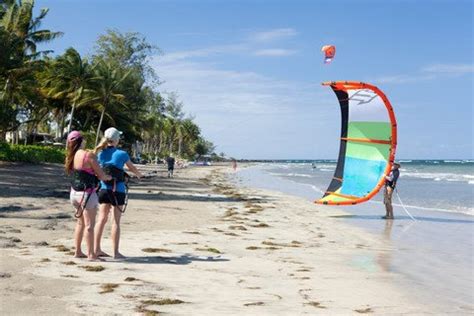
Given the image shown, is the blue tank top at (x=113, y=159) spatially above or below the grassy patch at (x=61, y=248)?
above

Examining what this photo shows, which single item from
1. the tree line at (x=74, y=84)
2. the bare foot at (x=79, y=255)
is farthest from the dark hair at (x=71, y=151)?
the tree line at (x=74, y=84)

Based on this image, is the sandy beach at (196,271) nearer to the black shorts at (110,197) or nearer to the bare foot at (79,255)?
the bare foot at (79,255)

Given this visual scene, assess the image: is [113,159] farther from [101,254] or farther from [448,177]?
[448,177]

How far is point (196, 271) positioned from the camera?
23.7 ft

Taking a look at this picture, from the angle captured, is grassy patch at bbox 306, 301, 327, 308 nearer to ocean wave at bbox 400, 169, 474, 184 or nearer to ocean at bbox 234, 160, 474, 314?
ocean at bbox 234, 160, 474, 314

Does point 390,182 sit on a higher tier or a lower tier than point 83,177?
lower

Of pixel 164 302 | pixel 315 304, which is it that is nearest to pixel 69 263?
pixel 164 302

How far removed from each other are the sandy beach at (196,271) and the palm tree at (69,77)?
39.1 m

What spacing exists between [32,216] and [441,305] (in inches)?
352

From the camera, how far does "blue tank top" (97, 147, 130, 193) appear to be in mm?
7238

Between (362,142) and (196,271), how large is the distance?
10.6 metres

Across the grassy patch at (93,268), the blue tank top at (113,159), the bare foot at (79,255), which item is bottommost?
the grassy patch at (93,268)

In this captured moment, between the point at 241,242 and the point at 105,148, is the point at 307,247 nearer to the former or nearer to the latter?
the point at 241,242

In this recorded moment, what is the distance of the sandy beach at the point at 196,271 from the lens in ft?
18.2
